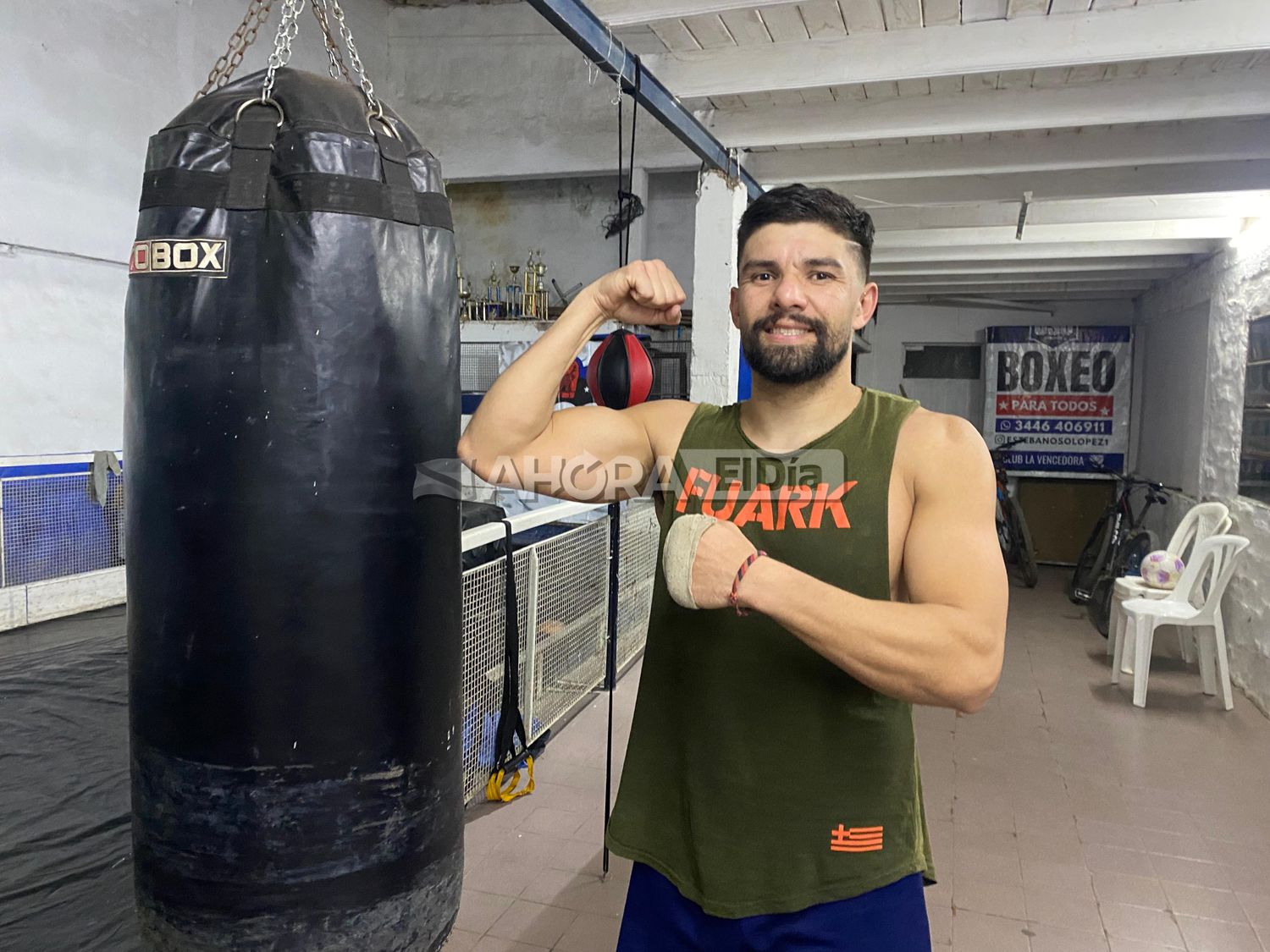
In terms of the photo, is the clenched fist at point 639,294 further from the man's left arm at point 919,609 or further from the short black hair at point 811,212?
the man's left arm at point 919,609

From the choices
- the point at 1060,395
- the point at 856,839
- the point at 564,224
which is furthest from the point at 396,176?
the point at 1060,395

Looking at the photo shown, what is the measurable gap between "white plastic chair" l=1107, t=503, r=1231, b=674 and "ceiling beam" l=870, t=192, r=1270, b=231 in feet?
5.62

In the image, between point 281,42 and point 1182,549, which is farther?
point 1182,549

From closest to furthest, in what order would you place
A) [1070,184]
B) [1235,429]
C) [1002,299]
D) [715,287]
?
1. [715,287]
2. [1070,184]
3. [1235,429]
4. [1002,299]

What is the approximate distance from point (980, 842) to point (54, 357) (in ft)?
18.8

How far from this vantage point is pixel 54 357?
17.9 feet

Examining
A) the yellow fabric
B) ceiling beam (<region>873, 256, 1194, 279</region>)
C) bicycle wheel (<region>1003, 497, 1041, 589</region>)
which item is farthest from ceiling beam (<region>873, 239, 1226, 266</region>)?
the yellow fabric

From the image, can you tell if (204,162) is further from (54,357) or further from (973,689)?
(54,357)

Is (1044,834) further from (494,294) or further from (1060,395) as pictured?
(1060,395)

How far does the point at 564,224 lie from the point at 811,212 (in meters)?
7.41

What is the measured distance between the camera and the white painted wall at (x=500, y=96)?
8055mm

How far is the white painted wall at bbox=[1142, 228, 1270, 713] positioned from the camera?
15.1ft

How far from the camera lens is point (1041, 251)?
6586 mm

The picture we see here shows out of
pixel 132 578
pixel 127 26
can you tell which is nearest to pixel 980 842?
pixel 132 578
